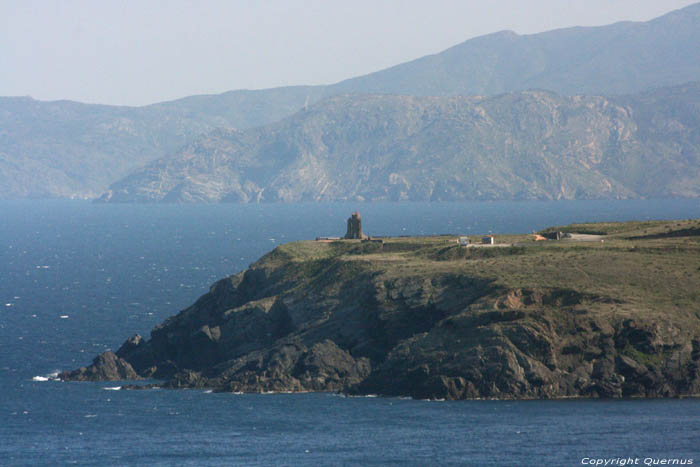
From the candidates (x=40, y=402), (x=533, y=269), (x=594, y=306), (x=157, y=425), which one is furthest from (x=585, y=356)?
(x=40, y=402)

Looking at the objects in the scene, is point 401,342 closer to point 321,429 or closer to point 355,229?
point 321,429

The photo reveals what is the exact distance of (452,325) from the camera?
122062 mm

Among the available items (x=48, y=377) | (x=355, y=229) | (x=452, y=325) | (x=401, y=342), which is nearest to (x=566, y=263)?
(x=452, y=325)

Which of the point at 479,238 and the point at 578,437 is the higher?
the point at 479,238

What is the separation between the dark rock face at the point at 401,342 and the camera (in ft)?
381

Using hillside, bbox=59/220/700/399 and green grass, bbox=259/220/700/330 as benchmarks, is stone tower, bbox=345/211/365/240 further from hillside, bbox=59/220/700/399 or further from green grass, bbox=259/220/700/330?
hillside, bbox=59/220/700/399

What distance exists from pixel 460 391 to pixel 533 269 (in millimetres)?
23512

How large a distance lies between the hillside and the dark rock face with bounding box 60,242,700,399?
0.52ft

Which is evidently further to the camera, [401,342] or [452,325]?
[401,342]

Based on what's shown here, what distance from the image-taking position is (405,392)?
11912 centimetres

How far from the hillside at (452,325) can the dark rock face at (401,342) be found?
0.16 metres

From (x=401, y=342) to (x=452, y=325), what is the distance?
6292mm

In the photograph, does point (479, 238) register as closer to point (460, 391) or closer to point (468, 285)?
point (468, 285)

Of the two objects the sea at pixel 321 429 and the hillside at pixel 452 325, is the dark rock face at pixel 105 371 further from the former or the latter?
the sea at pixel 321 429
